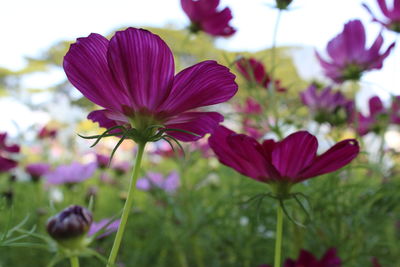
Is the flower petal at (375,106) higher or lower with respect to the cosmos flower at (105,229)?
lower

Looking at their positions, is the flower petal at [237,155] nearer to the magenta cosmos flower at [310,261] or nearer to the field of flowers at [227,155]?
the field of flowers at [227,155]

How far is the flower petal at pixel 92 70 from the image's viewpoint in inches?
8.4

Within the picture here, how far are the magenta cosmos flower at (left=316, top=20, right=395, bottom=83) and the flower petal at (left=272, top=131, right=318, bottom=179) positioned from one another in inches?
8.8

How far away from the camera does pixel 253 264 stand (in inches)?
22.8

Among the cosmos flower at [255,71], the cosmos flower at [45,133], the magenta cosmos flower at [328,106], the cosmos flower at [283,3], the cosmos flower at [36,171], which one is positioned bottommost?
the cosmos flower at [45,133]

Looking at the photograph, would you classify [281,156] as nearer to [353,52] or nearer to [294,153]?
[294,153]

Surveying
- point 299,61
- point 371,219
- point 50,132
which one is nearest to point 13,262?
point 50,132

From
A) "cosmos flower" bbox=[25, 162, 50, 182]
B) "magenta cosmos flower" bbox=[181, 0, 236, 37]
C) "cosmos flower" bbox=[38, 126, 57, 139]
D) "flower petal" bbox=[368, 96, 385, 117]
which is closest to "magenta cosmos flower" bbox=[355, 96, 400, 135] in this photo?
"flower petal" bbox=[368, 96, 385, 117]

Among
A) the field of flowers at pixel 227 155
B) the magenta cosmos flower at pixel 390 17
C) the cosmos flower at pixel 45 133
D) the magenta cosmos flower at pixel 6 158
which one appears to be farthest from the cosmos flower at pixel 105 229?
the cosmos flower at pixel 45 133

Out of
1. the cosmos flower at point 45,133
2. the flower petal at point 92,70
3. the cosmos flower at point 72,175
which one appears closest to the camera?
the flower petal at point 92,70

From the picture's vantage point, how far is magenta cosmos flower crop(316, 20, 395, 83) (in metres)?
0.43

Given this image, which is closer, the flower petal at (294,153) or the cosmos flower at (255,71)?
the flower petal at (294,153)

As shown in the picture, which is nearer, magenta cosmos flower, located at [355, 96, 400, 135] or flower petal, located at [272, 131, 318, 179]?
flower petal, located at [272, 131, 318, 179]

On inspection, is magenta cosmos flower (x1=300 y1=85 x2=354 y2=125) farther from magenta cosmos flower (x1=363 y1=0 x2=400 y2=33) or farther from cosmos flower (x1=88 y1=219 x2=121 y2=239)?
cosmos flower (x1=88 y1=219 x2=121 y2=239)
